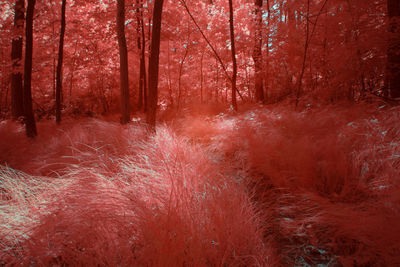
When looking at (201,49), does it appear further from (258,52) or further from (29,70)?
(29,70)

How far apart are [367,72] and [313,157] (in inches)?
144

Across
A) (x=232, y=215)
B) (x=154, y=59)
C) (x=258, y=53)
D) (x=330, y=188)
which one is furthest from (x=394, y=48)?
(x=258, y=53)

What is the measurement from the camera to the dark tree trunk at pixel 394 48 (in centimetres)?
396

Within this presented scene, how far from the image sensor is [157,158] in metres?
2.77

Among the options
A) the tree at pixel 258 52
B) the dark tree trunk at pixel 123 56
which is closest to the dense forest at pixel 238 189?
the dark tree trunk at pixel 123 56

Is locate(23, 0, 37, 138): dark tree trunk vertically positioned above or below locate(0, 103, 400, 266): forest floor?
above

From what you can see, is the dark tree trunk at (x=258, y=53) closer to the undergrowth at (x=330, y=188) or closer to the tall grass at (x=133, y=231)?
the undergrowth at (x=330, y=188)

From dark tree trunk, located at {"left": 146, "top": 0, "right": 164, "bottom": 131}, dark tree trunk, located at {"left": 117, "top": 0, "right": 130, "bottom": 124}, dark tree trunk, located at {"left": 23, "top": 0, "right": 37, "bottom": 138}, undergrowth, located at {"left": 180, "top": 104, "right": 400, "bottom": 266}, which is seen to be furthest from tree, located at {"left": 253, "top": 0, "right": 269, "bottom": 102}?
dark tree trunk, located at {"left": 23, "top": 0, "right": 37, "bottom": 138}

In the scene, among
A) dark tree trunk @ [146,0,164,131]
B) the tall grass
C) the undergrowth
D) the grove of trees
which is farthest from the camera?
the grove of trees

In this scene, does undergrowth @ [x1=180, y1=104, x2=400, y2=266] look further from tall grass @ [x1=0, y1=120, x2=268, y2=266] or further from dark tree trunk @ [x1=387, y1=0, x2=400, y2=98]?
dark tree trunk @ [x1=387, y1=0, x2=400, y2=98]

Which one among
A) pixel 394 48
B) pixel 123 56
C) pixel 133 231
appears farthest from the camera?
pixel 123 56

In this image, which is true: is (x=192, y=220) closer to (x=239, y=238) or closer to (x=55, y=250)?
(x=239, y=238)

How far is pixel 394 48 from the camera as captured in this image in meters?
4.22

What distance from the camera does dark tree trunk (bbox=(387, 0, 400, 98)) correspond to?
3.96 m
